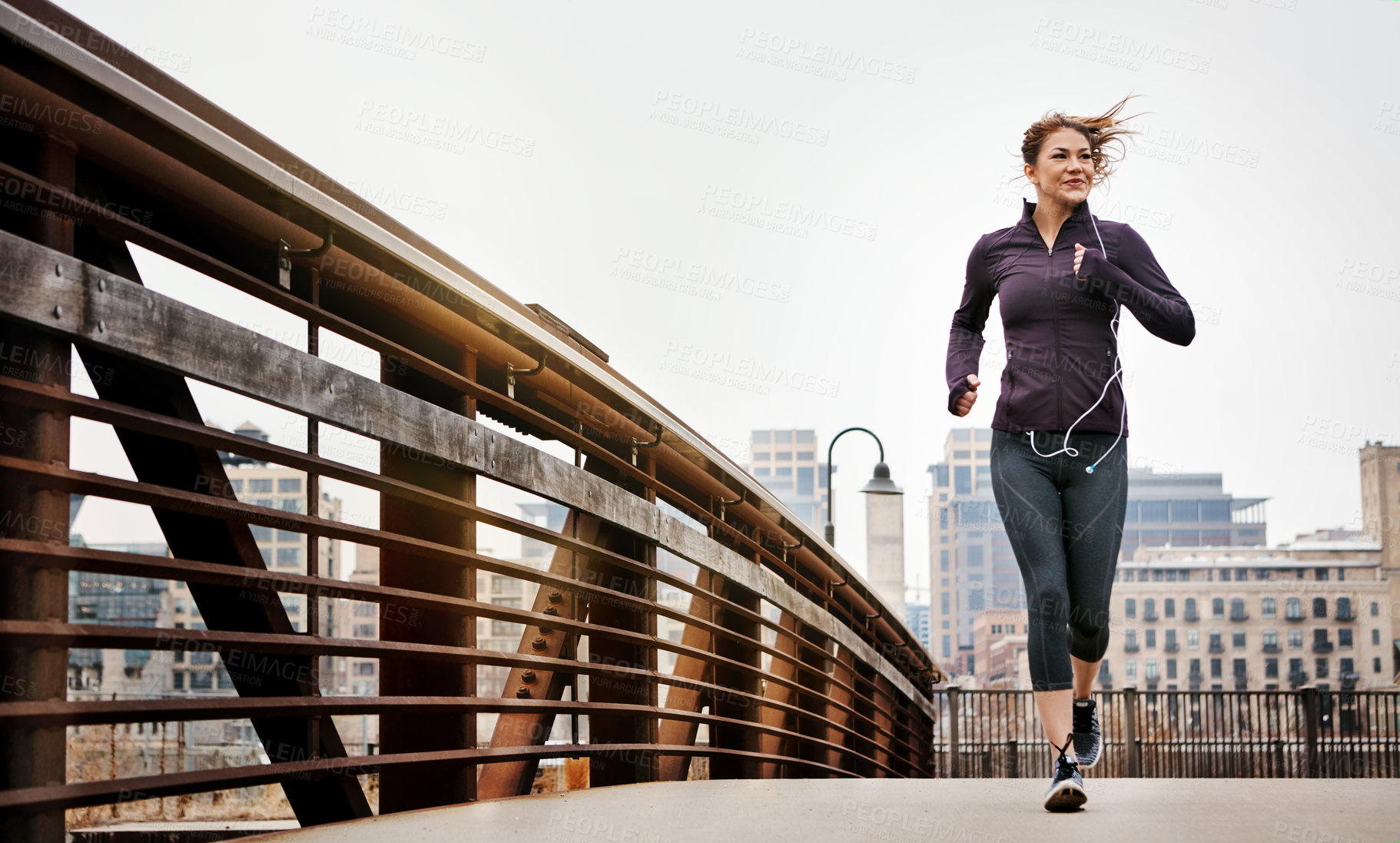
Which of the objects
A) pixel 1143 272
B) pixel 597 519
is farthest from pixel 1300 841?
pixel 597 519

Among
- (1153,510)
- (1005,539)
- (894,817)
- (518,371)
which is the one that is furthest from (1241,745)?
(1153,510)

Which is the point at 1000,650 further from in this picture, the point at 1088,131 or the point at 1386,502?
the point at 1088,131

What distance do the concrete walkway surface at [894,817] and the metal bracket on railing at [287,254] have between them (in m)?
1.33

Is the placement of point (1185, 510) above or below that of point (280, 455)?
above

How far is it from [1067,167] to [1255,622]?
11986cm

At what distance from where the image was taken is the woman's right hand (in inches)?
169

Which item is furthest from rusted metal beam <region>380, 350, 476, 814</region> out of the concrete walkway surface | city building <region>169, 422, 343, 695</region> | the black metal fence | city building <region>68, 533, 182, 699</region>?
city building <region>68, 533, 182, 699</region>

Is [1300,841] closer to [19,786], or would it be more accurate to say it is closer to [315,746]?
[315,746]

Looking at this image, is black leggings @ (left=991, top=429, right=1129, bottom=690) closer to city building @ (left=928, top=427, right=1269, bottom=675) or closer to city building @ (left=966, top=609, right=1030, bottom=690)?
city building @ (left=966, top=609, right=1030, bottom=690)

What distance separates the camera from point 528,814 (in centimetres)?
359

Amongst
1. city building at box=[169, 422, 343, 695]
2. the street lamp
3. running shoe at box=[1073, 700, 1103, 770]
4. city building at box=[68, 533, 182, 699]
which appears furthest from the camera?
city building at box=[169, 422, 343, 695]

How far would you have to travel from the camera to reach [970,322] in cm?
458

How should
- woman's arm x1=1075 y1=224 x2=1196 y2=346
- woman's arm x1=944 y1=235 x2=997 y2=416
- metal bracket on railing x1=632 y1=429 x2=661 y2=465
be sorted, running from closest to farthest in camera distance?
1. woman's arm x1=1075 y1=224 x2=1196 y2=346
2. woman's arm x1=944 y1=235 x2=997 y2=416
3. metal bracket on railing x1=632 y1=429 x2=661 y2=465

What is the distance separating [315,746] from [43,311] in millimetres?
1206
